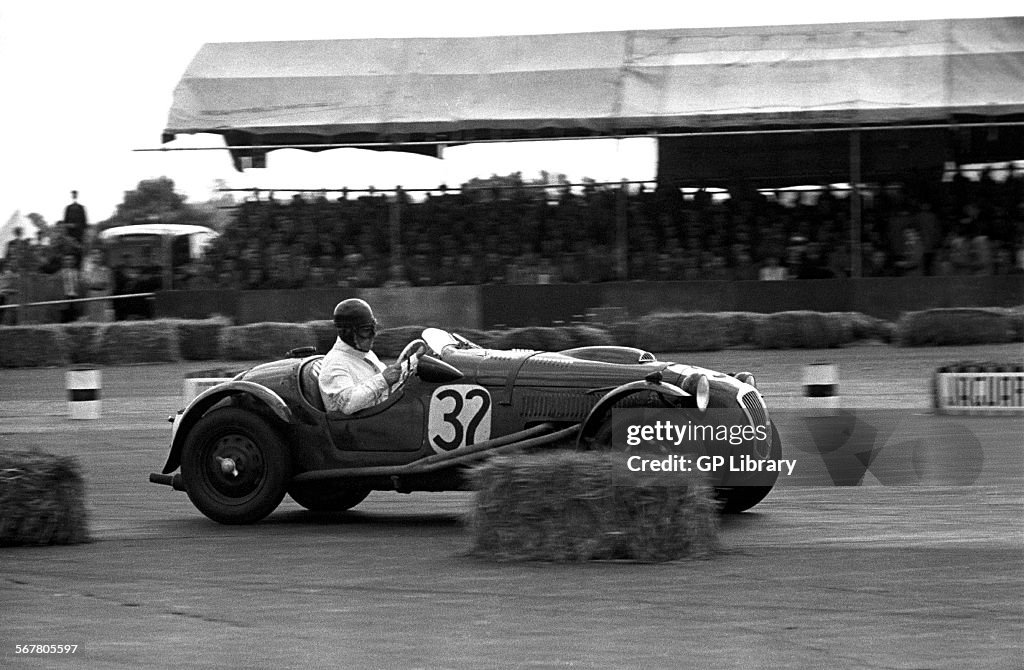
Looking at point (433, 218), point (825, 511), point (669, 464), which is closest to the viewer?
point (669, 464)

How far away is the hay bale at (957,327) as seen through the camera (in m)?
19.7

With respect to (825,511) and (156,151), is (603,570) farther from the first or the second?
(156,151)

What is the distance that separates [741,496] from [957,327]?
12.5 metres

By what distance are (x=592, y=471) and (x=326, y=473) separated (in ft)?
6.96

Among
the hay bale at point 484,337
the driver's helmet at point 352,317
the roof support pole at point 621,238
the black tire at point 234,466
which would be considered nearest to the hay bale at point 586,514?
the black tire at point 234,466

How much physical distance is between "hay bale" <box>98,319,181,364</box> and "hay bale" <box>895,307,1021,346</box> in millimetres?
10200

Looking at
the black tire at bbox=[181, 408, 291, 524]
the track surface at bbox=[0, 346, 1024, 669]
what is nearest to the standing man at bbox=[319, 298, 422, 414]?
the black tire at bbox=[181, 408, 291, 524]

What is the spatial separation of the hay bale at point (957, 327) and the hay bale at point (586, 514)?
45.0 feet

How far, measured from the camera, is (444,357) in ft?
27.9

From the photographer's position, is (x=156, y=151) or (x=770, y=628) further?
(x=156, y=151)

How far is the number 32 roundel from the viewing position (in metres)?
8.25

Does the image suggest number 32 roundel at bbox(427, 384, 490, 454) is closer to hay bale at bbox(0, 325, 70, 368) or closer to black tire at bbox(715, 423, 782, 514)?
black tire at bbox(715, 423, 782, 514)

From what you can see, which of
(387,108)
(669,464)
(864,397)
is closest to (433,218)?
(387,108)

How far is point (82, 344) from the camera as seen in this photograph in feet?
72.8
